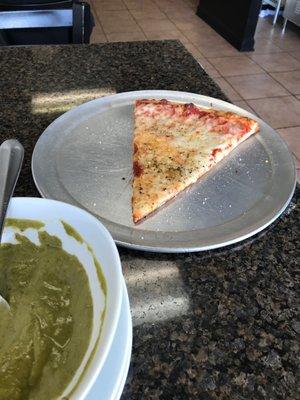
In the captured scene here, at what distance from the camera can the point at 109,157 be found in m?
0.82

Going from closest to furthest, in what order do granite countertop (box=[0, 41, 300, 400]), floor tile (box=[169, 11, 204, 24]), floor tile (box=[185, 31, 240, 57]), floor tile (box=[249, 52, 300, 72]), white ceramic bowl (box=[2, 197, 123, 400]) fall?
white ceramic bowl (box=[2, 197, 123, 400])
granite countertop (box=[0, 41, 300, 400])
floor tile (box=[249, 52, 300, 72])
floor tile (box=[185, 31, 240, 57])
floor tile (box=[169, 11, 204, 24])

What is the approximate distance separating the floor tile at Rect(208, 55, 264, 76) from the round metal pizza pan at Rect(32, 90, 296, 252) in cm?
205

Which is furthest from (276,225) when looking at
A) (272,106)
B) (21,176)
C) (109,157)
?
(272,106)

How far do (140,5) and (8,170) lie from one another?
3739 millimetres

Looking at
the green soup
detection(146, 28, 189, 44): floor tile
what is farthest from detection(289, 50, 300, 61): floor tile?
the green soup

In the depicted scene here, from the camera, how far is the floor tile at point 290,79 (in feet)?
8.84

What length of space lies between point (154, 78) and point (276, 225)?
22.2 inches

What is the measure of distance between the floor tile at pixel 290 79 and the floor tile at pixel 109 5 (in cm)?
170

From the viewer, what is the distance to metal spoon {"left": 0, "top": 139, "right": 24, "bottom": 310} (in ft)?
1.80

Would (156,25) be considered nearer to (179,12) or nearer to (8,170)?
(179,12)

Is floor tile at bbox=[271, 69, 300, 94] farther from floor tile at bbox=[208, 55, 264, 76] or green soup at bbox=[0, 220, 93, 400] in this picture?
green soup at bbox=[0, 220, 93, 400]

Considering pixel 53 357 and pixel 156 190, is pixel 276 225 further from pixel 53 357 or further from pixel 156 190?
pixel 53 357

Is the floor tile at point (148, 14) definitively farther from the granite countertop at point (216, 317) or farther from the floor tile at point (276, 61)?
the granite countertop at point (216, 317)

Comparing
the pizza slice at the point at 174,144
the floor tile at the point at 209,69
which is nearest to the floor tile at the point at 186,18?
the floor tile at the point at 209,69
